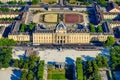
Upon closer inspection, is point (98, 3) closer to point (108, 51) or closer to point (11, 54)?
point (108, 51)

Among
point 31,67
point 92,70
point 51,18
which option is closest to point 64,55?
point 31,67

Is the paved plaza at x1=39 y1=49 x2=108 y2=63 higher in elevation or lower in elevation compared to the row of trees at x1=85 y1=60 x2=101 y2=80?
higher

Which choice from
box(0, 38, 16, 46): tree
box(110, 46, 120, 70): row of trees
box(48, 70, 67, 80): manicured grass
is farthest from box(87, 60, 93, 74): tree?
box(0, 38, 16, 46): tree

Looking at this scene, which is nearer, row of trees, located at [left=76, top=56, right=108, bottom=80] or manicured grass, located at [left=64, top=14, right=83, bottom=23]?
row of trees, located at [left=76, top=56, right=108, bottom=80]

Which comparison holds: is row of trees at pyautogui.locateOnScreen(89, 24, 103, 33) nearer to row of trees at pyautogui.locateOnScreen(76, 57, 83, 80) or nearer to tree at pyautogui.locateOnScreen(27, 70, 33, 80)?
row of trees at pyautogui.locateOnScreen(76, 57, 83, 80)

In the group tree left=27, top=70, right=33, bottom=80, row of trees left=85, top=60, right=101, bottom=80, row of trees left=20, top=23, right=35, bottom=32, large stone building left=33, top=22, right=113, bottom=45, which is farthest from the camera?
row of trees left=20, top=23, right=35, bottom=32

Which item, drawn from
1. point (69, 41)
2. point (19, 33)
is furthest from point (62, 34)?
point (19, 33)

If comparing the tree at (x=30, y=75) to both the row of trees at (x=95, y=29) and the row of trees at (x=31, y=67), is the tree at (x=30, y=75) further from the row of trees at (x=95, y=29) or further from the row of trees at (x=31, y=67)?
the row of trees at (x=95, y=29)
